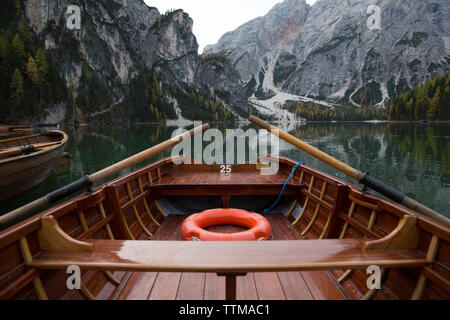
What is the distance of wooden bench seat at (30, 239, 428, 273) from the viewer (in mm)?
2076

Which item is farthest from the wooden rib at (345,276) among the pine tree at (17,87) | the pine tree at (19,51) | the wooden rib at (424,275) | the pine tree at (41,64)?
the pine tree at (19,51)

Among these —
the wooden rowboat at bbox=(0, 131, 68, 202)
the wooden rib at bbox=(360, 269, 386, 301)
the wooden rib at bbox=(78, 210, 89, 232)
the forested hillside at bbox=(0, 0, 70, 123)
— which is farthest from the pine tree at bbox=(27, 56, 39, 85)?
the wooden rib at bbox=(360, 269, 386, 301)

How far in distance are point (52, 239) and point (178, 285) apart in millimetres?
1631

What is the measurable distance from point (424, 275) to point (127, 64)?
137 meters

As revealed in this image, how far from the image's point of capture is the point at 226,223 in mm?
5016

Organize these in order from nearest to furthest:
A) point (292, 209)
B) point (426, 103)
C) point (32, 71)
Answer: point (292, 209) < point (426, 103) < point (32, 71)

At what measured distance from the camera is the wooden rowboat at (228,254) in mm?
2186

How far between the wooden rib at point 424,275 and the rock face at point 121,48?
108 m

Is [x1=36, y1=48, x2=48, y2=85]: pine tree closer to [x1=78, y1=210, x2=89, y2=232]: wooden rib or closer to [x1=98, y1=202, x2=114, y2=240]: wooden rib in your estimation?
[x1=98, y1=202, x2=114, y2=240]: wooden rib

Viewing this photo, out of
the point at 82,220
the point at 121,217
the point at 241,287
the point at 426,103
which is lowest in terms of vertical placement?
the point at 241,287

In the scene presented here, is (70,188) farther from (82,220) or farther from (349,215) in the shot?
(349,215)

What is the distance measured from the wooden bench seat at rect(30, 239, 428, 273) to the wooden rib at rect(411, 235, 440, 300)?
0.08 m

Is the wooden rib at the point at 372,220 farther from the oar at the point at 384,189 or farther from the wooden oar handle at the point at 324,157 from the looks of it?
the wooden oar handle at the point at 324,157

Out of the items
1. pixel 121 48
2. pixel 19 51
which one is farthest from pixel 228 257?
pixel 121 48
